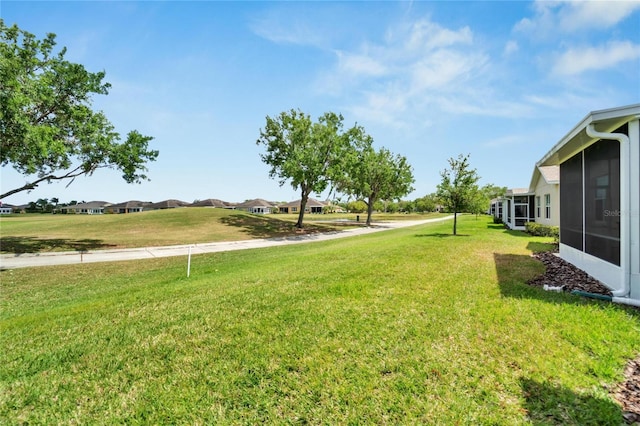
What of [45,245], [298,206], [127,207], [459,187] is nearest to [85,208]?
[127,207]

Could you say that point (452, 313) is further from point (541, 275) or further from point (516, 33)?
point (516, 33)

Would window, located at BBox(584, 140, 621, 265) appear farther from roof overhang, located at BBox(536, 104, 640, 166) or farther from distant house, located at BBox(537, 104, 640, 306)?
roof overhang, located at BBox(536, 104, 640, 166)

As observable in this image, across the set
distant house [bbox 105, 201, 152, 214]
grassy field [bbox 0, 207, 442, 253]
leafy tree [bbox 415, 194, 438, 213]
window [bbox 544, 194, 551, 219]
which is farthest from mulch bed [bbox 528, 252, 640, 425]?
distant house [bbox 105, 201, 152, 214]

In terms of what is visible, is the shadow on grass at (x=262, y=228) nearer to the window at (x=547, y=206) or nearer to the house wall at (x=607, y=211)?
the window at (x=547, y=206)

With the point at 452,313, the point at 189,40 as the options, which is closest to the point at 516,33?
the point at 452,313

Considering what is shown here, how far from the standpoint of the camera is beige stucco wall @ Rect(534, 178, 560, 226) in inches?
671

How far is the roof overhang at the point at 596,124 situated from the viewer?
5445mm

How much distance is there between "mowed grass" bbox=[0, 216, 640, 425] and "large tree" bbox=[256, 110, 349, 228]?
66.4 ft

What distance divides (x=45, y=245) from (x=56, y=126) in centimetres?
668

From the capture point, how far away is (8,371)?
11.3 ft

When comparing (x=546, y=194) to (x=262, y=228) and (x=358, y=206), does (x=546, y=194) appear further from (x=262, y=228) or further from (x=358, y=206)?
(x=358, y=206)

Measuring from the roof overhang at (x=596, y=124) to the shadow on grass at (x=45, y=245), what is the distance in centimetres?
2098

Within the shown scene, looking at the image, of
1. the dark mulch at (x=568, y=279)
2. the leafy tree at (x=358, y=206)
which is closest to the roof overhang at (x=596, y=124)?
the dark mulch at (x=568, y=279)

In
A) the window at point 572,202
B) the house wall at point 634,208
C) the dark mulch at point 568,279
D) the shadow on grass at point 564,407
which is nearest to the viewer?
the shadow on grass at point 564,407
